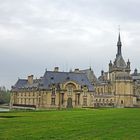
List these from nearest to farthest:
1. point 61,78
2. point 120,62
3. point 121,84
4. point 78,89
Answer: point 78,89
point 61,78
point 121,84
point 120,62

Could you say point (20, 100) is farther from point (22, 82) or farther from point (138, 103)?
point (138, 103)

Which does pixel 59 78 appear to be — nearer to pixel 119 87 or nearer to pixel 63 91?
pixel 63 91

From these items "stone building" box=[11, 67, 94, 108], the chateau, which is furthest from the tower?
"stone building" box=[11, 67, 94, 108]

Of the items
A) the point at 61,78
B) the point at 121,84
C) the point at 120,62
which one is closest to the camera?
the point at 61,78

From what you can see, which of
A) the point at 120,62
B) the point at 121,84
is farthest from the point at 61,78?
the point at 120,62

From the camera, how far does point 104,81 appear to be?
14900 centimetres

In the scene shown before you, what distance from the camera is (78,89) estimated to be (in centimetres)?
10600

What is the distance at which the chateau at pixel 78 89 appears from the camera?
106 meters

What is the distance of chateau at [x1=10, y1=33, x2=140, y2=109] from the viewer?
106 m

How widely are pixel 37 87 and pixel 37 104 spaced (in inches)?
181

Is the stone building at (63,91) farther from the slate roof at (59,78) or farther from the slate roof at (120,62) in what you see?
the slate roof at (120,62)

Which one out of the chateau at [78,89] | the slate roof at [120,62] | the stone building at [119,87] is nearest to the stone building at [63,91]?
the chateau at [78,89]

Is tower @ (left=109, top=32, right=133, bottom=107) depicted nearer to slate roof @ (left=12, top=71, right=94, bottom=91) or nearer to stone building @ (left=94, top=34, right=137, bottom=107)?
stone building @ (left=94, top=34, right=137, bottom=107)

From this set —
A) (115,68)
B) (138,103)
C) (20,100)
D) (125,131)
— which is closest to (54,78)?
(20,100)
